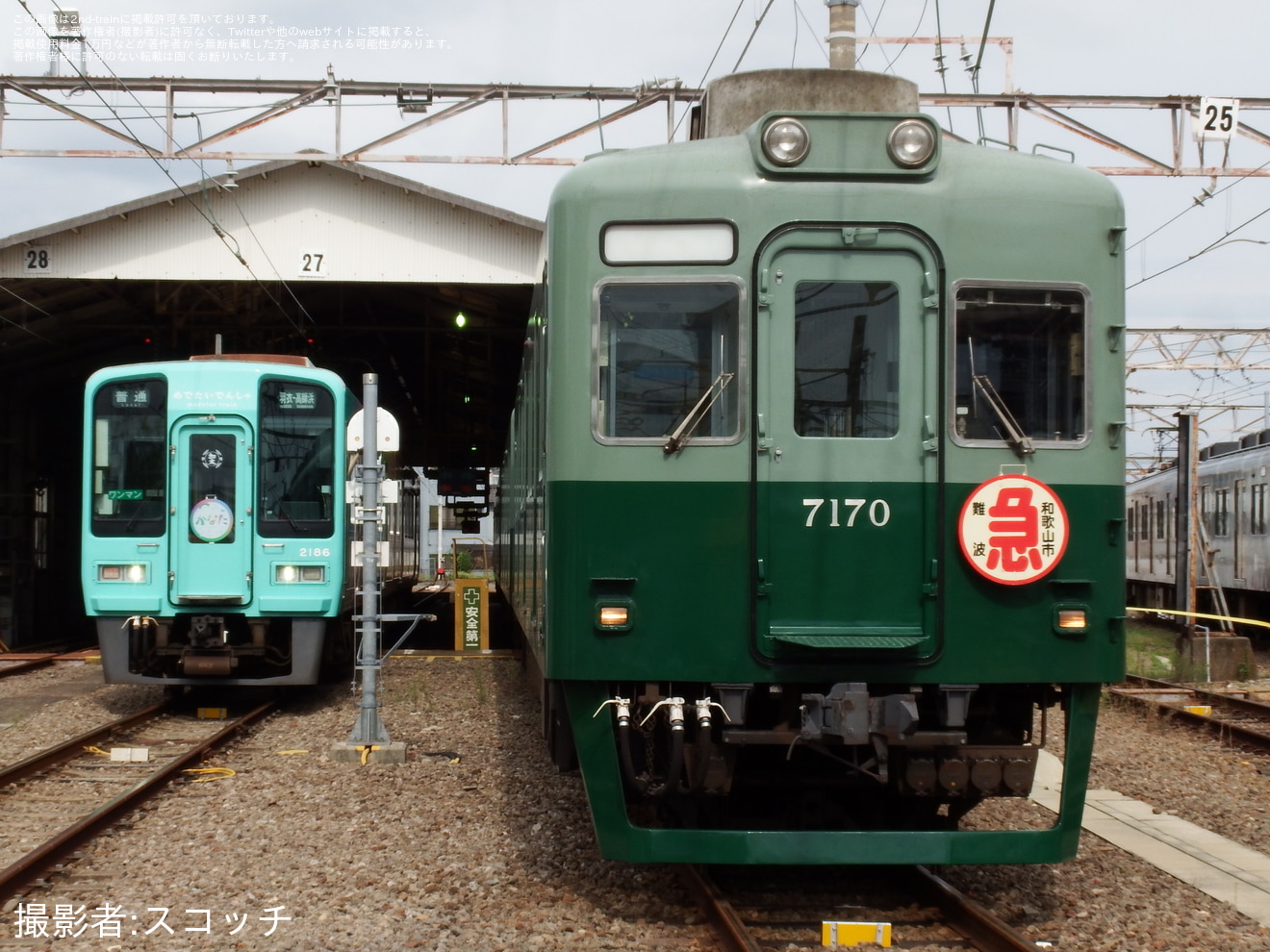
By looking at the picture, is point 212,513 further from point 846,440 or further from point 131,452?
point 846,440

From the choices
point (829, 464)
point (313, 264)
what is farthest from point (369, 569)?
point (313, 264)

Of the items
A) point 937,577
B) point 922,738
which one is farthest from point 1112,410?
point 922,738

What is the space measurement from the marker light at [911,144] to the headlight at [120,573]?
25.7ft

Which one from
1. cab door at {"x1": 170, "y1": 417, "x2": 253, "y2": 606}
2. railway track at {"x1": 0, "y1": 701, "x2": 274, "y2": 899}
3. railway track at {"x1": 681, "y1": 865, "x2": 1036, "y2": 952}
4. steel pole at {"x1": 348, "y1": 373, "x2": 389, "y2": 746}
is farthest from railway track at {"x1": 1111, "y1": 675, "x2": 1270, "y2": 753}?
cab door at {"x1": 170, "y1": 417, "x2": 253, "y2": 606}

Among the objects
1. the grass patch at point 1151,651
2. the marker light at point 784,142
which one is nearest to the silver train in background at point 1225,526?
the grass patch at point 1151,651

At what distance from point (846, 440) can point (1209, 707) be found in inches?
323

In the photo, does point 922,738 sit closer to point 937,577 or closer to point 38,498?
point 937,577

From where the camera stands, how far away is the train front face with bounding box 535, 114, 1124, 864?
186 inches

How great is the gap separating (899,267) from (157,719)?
824 centimetres

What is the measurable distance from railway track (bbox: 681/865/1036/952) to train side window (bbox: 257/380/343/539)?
628cm

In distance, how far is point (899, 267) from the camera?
4.83 m

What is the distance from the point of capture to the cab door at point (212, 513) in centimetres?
1073

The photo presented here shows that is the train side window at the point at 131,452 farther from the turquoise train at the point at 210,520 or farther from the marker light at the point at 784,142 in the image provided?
the marker light at the point at 784,142

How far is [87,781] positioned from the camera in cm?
809
